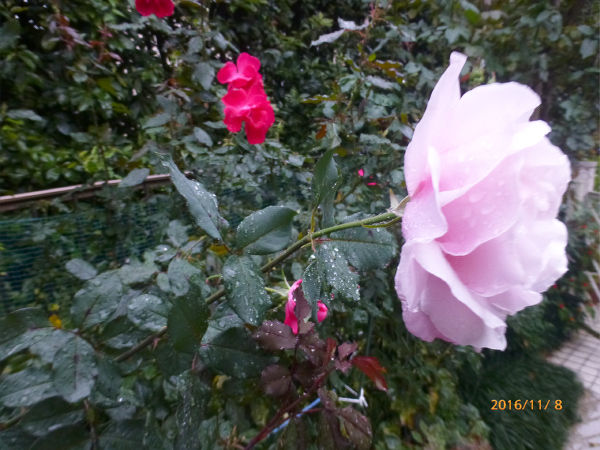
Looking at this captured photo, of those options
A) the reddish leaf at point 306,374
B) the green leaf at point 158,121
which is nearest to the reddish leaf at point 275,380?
the reddish leaf at point 306,374

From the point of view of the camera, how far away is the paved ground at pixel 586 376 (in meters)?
2.42

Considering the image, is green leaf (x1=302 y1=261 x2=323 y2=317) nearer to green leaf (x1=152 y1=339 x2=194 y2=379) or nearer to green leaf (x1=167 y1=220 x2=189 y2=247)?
green leaf (x1=152 y1=339 x2=194 y2=379)

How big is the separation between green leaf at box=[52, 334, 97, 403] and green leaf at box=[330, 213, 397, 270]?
372 mm

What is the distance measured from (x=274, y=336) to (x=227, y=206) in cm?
78

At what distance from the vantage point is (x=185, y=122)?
1.34 metres

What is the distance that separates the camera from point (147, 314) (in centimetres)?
57

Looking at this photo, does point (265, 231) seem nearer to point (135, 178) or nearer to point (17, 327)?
point (17, 327)

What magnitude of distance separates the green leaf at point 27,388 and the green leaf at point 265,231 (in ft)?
1.14

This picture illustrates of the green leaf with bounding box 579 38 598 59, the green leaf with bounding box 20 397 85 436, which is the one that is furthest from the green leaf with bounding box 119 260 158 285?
the green leaf with bounding box 579 38 598 59

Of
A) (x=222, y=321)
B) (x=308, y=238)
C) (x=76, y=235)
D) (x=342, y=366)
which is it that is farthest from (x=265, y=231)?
(x=76, y=235)

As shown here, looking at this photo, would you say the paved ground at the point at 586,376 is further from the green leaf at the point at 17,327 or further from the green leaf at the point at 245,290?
the green leaf at the point at 17,327

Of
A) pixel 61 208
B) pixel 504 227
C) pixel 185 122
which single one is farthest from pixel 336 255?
pixel 61 208

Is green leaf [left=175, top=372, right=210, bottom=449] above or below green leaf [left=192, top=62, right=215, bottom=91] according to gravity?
below

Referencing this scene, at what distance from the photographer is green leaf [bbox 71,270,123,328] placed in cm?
53
